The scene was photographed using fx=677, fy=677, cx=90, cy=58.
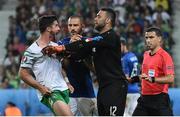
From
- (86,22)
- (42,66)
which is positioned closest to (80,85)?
(42,66)

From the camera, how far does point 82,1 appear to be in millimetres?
19453

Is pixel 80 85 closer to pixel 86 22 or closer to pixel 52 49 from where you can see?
pixel 52 49

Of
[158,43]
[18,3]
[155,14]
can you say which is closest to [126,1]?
[155,14]

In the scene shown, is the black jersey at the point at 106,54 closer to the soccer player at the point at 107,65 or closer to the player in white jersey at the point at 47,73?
the soccer player at the point at 107,65

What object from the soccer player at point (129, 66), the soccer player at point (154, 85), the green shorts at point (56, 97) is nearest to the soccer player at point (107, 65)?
the green shorts at point (56, 97)

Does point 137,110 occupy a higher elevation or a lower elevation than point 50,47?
lower

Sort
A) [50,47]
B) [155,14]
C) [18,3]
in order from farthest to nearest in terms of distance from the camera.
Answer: [18,3]
[155,14]
[50,47]

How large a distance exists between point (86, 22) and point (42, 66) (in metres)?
9.95

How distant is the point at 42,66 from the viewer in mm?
8492

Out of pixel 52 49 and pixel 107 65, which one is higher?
pixel 52 49

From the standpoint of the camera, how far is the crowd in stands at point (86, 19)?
1756 cm

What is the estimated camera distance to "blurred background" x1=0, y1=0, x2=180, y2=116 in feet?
57.1

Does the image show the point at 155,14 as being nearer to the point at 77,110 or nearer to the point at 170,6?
the point at 170,6

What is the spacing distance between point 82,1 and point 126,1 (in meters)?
1.26
